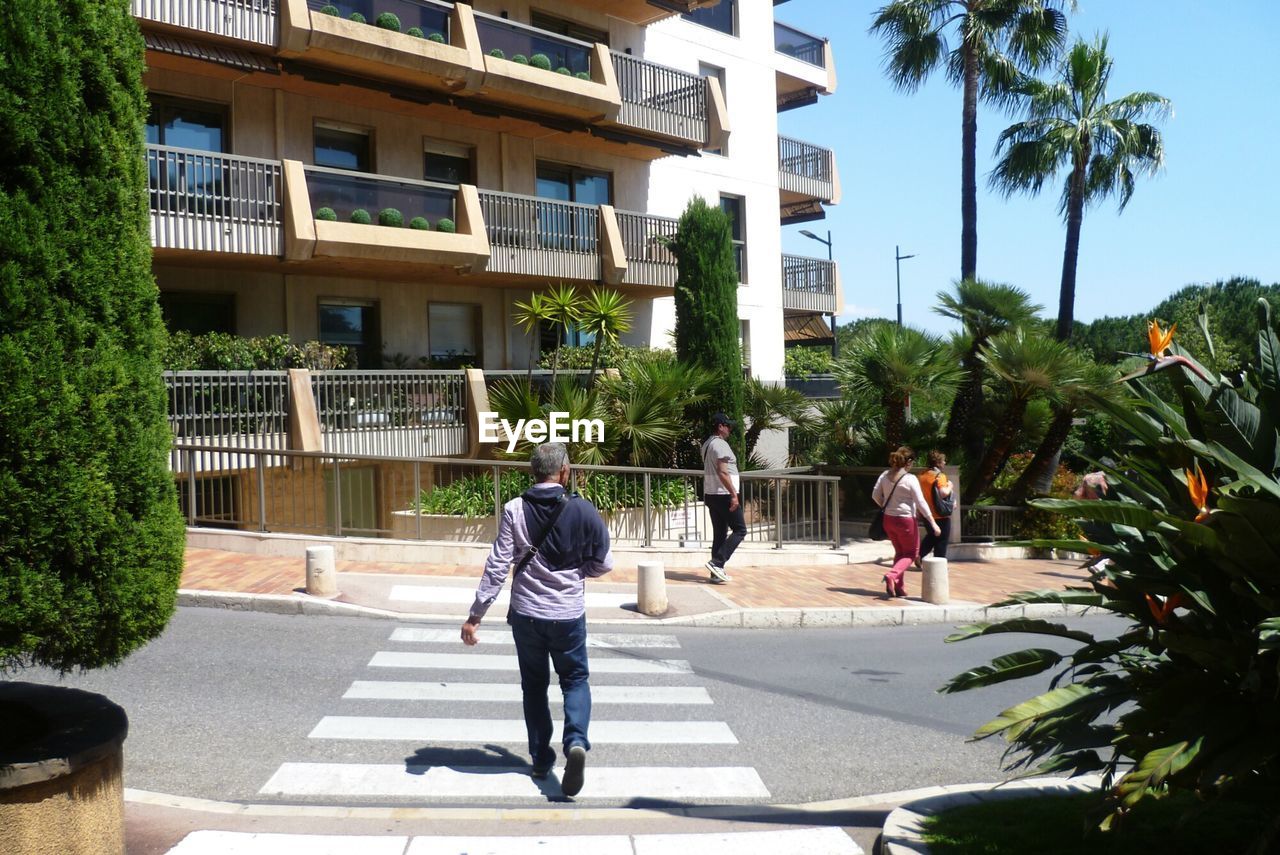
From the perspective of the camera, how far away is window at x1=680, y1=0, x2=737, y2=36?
27.5 m

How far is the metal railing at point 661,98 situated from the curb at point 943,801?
62.0 ft

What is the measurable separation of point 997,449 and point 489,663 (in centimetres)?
1372

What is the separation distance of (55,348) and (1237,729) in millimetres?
4632

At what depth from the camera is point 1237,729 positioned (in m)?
3.97

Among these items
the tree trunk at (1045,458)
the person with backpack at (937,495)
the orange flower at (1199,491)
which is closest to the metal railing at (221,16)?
the person with backpack at (937,495)

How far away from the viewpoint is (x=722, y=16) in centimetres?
2786

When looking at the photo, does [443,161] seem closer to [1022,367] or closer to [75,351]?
[1022,367]

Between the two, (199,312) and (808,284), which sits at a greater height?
(808,284)

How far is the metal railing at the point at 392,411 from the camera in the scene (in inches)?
685

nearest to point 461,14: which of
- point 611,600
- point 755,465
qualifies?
point 755,465

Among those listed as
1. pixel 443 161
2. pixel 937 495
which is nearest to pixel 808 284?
pixel 443 161

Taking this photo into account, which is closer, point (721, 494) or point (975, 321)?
point (721, 494)

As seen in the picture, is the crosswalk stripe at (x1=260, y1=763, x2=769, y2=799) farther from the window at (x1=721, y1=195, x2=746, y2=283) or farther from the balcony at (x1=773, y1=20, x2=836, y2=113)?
the balcony at (x1=773, y1=20, x2=836, y2=113)

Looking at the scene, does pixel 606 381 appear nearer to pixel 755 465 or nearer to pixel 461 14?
pixel 755 465
